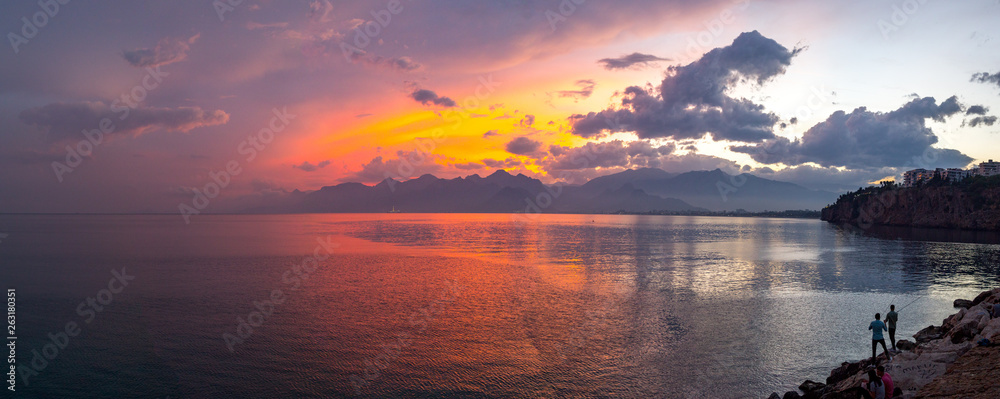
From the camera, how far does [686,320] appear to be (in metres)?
31.4

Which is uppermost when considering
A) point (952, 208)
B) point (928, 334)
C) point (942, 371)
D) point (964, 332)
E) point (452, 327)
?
point (952, 208)

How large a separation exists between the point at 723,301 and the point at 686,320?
8420 mm

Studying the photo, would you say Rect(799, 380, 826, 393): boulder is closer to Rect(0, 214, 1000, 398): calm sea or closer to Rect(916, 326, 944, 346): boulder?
Rect(0, 214, 1000, 398): calm sea

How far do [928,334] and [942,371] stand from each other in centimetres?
1206

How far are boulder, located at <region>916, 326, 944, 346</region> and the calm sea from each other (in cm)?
110

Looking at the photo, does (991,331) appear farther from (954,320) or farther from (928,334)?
(954,320)

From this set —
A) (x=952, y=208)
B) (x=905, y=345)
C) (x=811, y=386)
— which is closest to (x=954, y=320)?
(x=905, y=345)

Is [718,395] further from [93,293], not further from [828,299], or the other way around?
[93,293]

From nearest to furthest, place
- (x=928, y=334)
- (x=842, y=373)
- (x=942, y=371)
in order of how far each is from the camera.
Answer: (x=942, y=371)
(x=842, y=373)
(x=928, y=334)

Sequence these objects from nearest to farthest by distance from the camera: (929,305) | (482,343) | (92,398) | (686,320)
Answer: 1. (92,398)
2. (482,343)
3. (686,320)
4. (929,305)

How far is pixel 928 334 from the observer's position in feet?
89.4

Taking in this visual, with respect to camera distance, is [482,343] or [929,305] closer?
[482,343]


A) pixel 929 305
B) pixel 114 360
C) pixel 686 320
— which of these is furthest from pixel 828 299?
pixel 114 360

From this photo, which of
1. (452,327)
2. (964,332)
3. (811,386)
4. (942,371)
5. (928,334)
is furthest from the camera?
(452,327)
